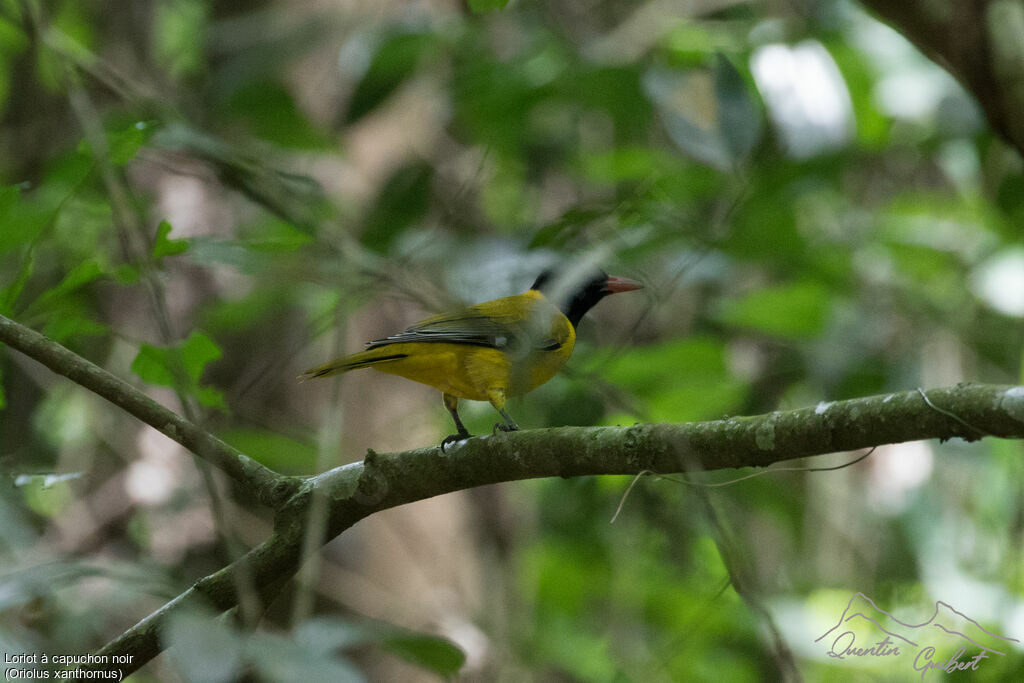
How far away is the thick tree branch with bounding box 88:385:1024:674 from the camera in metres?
1.65

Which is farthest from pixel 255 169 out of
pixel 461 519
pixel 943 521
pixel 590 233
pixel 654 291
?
pixel 943 521

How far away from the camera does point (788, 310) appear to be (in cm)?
377

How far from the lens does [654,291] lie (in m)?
2.61

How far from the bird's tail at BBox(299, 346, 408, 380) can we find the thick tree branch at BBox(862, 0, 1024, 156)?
2074 millimetres

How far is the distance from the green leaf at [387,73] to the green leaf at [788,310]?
1.80 meters

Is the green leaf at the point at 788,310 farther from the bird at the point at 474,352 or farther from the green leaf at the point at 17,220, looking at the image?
the green leaf at the point at 17,220

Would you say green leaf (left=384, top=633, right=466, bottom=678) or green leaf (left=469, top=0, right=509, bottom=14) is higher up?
green leaf (left=469, top=0, right=509, bottom=14)

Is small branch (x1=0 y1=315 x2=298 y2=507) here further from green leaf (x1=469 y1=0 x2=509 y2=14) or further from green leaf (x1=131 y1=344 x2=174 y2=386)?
green leaf (x1=469 y1=0 x2=509 y2=14)

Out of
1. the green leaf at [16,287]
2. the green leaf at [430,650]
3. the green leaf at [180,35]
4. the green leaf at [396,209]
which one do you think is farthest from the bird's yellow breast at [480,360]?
the green leaf at [180,35]

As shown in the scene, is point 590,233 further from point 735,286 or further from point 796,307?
point 735,286

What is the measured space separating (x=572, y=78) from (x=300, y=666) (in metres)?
3.00

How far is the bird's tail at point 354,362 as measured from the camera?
2665mm

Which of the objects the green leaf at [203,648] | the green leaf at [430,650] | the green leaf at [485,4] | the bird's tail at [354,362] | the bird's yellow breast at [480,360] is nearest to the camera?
the green leaf at [203,648]

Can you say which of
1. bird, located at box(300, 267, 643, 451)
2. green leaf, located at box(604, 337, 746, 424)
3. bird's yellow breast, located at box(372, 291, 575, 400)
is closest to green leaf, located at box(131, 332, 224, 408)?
bird, located at box(300, 267, 643, 451)
